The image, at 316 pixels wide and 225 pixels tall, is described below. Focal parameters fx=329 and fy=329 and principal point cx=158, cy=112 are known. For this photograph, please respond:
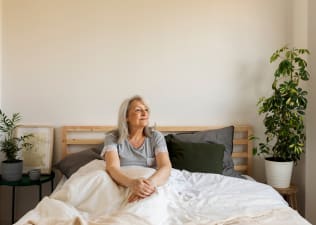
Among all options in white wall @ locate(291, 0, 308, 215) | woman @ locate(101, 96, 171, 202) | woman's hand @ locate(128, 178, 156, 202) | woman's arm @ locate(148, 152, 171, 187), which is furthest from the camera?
white wall @ locate(291, 0, 308, 215)

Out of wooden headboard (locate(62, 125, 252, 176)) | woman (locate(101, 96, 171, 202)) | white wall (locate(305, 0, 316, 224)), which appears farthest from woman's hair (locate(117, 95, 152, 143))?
white wall (locate(305, 0, 316, 224))

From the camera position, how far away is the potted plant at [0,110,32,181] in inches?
108

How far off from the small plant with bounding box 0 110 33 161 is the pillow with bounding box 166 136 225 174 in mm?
1357

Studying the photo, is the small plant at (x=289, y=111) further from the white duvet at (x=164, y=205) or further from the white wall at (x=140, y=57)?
the white duvet at (x=164, y=205)

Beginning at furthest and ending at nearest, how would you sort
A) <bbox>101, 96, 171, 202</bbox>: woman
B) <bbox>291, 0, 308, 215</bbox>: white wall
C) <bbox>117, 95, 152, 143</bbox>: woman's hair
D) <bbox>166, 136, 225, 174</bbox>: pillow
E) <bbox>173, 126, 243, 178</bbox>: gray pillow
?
1. <bbox>291, 0, 308, 215</bbox>: white wall
2. <bbox>173, 126, 243, 178</bbox>: gray pillow
3. <bbox>166, 136, 225, 174</bbox>: pillow
4. <bbox>117, 95, 152, 143</bbox>: woman's hair
5. <bbox>101, 96, 171, 202</bbox>: woman

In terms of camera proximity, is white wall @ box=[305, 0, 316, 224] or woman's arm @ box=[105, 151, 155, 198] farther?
white wall @ box=[305, 0, 316, 224]

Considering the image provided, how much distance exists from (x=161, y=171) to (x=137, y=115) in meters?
0.46

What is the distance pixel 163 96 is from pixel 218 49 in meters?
0.68

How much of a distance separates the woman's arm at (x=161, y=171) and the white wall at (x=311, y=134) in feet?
4.60

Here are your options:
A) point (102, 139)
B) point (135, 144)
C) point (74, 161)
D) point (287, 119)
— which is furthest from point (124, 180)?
point (287, 119)

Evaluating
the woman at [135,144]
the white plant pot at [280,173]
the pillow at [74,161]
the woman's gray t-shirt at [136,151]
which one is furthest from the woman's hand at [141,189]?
the white plant pot at [280,173]

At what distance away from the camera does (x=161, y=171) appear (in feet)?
6.98

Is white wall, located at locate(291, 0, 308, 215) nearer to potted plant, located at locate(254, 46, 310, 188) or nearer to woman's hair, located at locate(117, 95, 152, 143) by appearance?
potted plant, located at locate(254, 46, 310, 188)

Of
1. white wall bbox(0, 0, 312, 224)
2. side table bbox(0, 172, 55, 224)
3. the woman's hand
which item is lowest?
side table bbox(0, 172, 55, 224)
